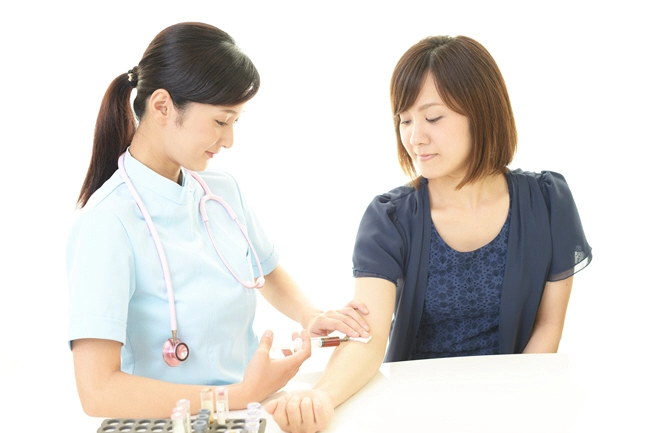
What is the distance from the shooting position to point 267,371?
129cm

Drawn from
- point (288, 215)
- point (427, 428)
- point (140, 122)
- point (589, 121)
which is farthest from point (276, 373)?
point (589, 121)

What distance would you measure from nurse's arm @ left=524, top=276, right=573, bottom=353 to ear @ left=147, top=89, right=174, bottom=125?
3.22ft

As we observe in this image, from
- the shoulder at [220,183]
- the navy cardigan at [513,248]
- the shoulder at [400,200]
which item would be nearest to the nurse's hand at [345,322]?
the navy cardigan at [513,248]

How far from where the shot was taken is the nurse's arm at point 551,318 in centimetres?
169

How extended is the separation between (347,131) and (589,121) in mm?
996

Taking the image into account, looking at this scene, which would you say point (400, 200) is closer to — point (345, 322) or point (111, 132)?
point (345, 322)

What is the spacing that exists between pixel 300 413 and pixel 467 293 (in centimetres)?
68

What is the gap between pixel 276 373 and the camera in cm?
130

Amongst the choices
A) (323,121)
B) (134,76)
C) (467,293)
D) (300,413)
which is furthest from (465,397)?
(323,121)

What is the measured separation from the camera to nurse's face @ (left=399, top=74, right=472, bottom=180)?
1594 mm

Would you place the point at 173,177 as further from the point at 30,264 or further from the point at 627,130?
the point at 627,130

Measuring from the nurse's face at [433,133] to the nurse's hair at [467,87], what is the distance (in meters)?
0.01

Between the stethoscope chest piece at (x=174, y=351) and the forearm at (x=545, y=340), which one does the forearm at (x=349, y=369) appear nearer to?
the stethoscope chest piece at (x=174, y=351)

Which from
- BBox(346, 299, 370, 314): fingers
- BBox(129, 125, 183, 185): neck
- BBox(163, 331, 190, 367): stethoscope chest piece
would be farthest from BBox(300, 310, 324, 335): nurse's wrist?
BBox(129, 125, 183, 185): neck
